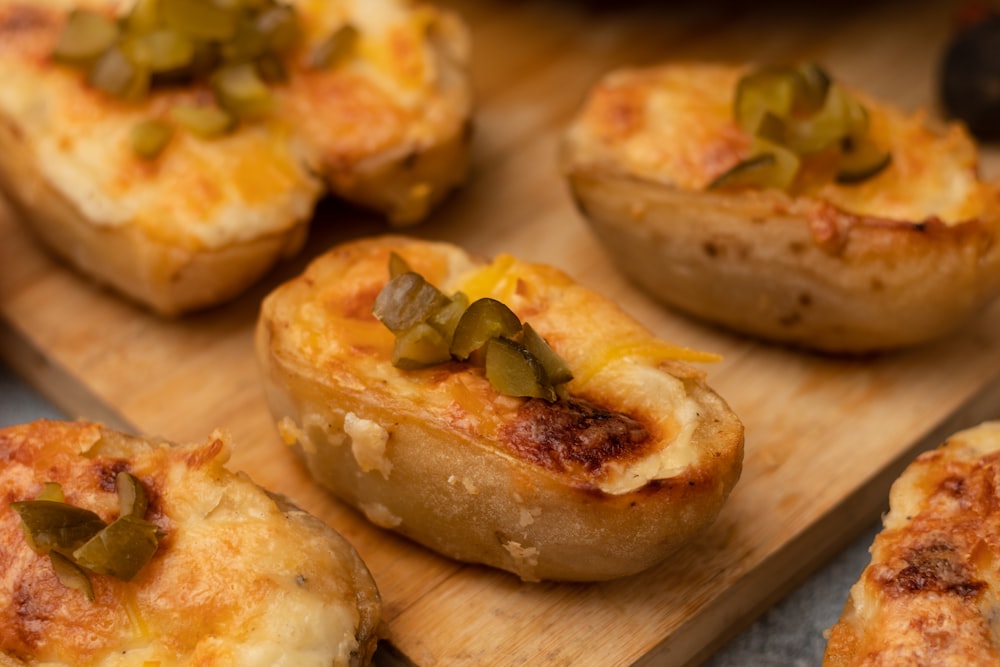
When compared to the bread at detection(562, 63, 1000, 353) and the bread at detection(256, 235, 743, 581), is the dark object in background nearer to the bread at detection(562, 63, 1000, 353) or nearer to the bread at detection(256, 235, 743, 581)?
the bread at detection(562, 63, 1000, 353)

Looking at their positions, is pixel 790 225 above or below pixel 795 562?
above

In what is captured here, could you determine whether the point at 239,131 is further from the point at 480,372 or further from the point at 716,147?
the point at 716,147

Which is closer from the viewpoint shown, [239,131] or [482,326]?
[482,326]

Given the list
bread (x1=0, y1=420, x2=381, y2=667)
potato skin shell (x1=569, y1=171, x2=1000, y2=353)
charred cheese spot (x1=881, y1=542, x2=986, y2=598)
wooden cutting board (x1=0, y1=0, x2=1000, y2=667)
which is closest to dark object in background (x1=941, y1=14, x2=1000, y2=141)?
wooden cutting board (x1=0, y1=0, x2=1000, y2=667)

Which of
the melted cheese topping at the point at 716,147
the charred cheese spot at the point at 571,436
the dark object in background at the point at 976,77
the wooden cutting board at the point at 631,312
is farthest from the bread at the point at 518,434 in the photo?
the dark object in background at the point at 976,77

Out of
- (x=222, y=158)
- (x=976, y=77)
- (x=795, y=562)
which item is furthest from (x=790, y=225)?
(x=222, y=158)

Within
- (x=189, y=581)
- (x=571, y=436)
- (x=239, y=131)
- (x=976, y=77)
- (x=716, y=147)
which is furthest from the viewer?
(x=976, y=77)

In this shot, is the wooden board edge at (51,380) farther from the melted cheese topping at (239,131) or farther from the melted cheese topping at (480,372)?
the melted cheese topping at (480,372)

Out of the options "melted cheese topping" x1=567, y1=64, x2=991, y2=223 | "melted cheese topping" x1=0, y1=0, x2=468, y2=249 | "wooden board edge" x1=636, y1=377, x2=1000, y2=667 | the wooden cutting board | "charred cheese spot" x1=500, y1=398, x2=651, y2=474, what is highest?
"melted cheese topping" x1=0, y1=0, x2=468, y2=249
